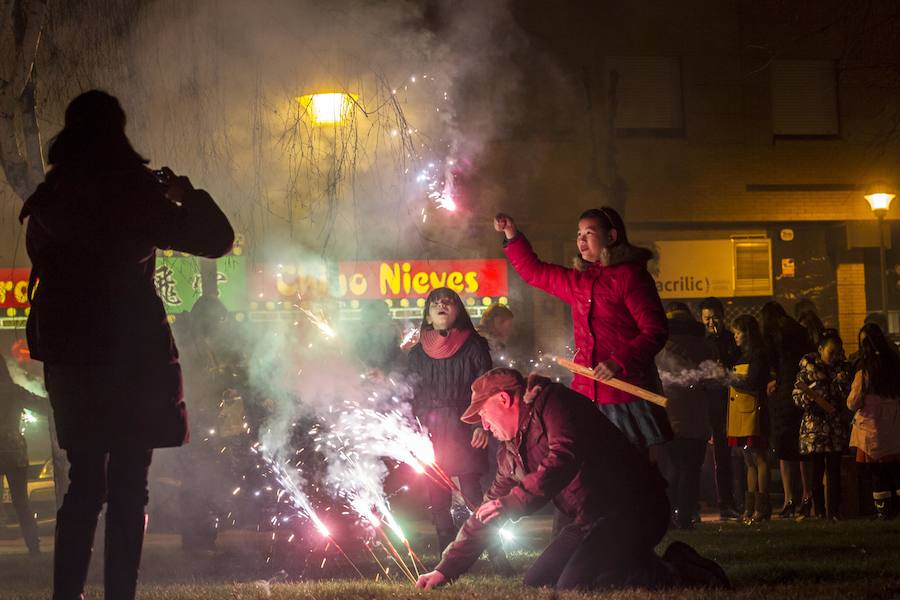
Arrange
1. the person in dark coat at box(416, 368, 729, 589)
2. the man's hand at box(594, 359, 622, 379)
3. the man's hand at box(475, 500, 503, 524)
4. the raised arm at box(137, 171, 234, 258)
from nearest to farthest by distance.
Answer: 1. the raised arm at box(137, 171, 234, 258)
2. the man's hand at box(475, 500, 503, 524)
3. the person in dark coat at box(416, 368, 729, 589)
4. the man's hand at box(594, 359, 622, 379)

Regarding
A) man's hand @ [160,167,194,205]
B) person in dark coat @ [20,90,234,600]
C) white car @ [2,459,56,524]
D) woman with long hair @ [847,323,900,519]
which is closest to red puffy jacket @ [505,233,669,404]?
person in dark coat @ [20,90,234,600]

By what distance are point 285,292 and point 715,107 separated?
28.1 feet

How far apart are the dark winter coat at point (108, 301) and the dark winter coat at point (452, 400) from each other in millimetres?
3040

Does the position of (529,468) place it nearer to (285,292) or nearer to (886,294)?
(285,292)

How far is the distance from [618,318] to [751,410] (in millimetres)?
4666

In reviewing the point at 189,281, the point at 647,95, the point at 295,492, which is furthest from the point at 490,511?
the point at 647,95

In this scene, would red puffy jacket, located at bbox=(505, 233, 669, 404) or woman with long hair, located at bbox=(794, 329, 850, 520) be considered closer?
red puffy jacket, located at bbox=(505, 233, 669, 404)

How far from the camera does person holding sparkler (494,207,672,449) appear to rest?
567cm

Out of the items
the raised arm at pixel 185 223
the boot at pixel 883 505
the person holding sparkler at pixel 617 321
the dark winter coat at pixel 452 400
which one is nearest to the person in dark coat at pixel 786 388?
the boot at pixel 883 505

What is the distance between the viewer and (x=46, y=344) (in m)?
4.12

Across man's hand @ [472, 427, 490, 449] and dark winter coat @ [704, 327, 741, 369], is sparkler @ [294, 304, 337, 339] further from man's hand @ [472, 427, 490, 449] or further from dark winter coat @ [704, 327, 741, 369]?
man's hand @ [472, 427, 490, 449]

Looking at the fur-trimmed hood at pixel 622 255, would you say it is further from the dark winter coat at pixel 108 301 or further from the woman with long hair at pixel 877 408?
the woman with long hair at pixel 877 408

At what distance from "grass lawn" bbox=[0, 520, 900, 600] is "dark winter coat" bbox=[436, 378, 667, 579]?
351 mm

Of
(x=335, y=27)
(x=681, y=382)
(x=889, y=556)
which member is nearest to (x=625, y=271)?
(x=889, y=556)
